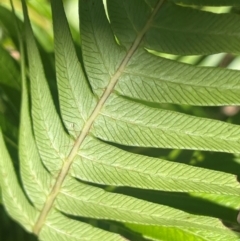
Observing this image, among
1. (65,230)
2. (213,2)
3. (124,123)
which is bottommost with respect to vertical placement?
(65,230)

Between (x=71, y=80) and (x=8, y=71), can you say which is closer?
(x=71, y=80)

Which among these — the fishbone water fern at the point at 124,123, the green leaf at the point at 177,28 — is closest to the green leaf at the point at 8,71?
the fishbone water fern at the point at 124,123

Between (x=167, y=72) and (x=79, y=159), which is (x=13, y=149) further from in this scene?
(x=167, y=72)

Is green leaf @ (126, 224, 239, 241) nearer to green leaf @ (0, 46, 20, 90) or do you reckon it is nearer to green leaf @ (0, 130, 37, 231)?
green leaf @ (0, 130, 37, 231)

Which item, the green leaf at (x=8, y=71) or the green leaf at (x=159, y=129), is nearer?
the green leaf at (x=159, y=129)

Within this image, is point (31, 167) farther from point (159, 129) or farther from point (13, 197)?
point (159, 129)

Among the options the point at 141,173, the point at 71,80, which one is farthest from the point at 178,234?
the point at 71,80

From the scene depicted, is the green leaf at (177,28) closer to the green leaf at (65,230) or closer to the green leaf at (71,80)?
the green leaf at (71,80)
